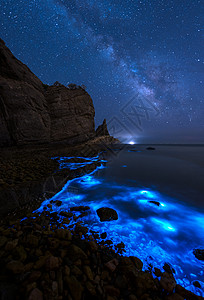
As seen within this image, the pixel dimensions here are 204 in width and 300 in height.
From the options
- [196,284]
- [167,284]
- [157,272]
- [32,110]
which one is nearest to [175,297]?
[167,284]

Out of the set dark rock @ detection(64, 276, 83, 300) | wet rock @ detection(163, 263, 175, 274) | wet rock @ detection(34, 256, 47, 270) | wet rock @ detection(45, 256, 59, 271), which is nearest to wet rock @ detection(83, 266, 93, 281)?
dark rock @ detection(64, 276, 83, 300)

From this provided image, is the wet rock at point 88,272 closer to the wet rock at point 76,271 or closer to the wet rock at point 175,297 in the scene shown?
the wet rock at point 76,271

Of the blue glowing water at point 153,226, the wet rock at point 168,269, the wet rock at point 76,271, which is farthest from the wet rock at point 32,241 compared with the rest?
the wet rock at point 168,269

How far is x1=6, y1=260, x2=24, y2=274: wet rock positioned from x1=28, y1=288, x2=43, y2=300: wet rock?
393mm

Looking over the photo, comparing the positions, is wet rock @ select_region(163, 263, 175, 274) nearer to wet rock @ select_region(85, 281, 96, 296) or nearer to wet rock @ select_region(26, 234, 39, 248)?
wet rock @ select_region(85, 281, 96, 296)

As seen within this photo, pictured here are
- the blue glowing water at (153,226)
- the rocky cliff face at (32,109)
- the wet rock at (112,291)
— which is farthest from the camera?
the rocky cliff face at (32,109)

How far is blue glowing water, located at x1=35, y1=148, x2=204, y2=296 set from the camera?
2500 millimetres

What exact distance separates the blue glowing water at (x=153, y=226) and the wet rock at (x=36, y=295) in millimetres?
1857

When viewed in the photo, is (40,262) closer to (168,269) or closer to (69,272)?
(69,272)

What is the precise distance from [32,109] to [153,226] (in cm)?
1943

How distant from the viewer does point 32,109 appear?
53.9 feet

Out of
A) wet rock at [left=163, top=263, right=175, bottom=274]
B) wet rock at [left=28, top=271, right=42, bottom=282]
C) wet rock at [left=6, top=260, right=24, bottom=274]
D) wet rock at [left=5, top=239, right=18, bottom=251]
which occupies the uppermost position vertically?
wet rock at [left=6, top=260, right=24, bottom=274]

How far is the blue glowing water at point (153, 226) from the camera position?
2500 mm

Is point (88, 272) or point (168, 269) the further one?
point (168, 269)
